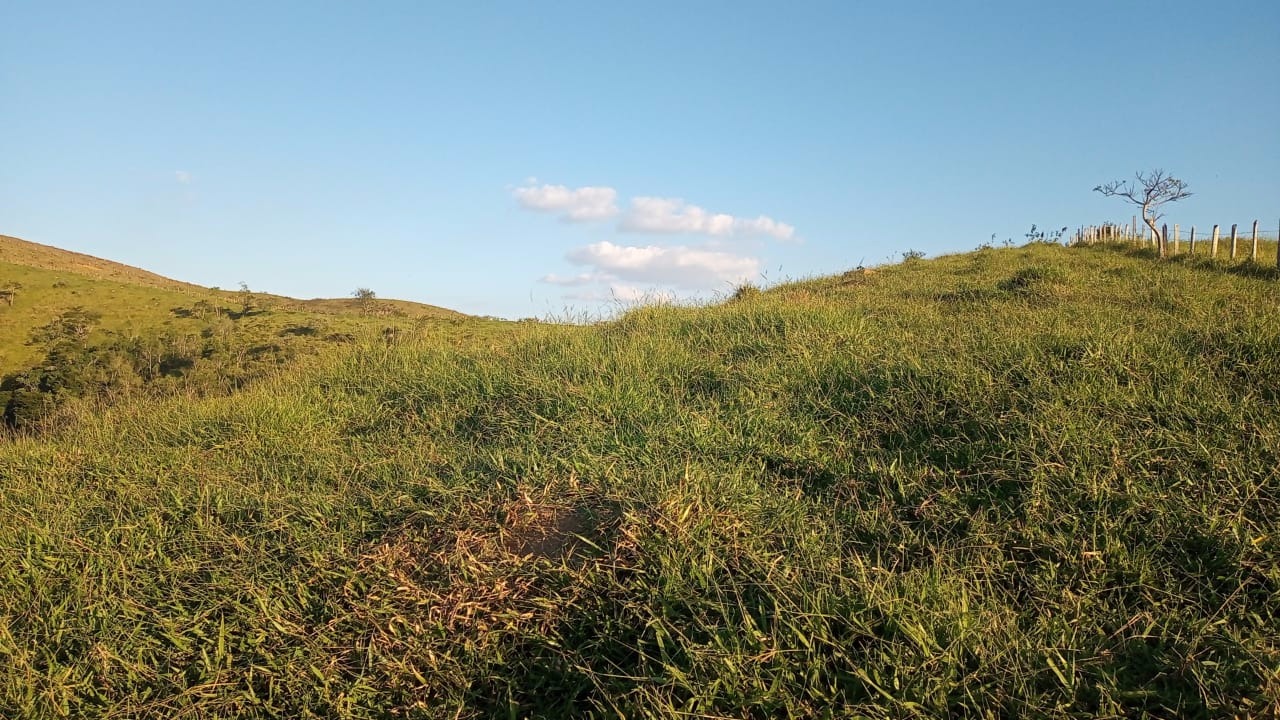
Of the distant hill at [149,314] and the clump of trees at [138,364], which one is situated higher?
the distant hill at [149,314]

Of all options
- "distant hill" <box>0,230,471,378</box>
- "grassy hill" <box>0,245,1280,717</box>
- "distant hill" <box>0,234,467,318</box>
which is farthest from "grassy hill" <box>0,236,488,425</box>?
"grassy hill" <box>0,245,1280,717</box>

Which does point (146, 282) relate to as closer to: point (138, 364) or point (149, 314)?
point (149, 314)

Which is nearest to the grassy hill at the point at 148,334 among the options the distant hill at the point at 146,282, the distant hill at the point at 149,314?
the distant hill at the point at 149,314

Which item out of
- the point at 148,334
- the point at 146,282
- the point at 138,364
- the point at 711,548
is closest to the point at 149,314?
the point at 148,334

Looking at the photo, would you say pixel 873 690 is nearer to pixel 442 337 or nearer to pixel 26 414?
pixel 442 337

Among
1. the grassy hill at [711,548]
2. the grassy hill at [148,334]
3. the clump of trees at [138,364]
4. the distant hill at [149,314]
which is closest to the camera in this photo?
the grassy hill at [711,548]

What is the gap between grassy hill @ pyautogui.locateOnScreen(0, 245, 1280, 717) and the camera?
93.5 inches

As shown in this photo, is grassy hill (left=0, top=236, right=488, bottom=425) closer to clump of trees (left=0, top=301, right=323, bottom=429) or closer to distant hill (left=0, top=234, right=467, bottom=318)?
clump of trees (left=0, top=301, right=323, bottom=429)

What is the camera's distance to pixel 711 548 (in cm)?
290

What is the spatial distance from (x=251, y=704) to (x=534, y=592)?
1166 mm

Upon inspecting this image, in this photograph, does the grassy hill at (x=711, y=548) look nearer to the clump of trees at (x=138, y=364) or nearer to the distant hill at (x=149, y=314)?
the clump of trees at (x=138, y=364)

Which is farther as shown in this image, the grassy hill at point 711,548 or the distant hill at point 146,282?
the distant hill at point 146,282

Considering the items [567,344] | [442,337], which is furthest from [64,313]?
[567,344]

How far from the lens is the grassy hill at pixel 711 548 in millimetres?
2375
